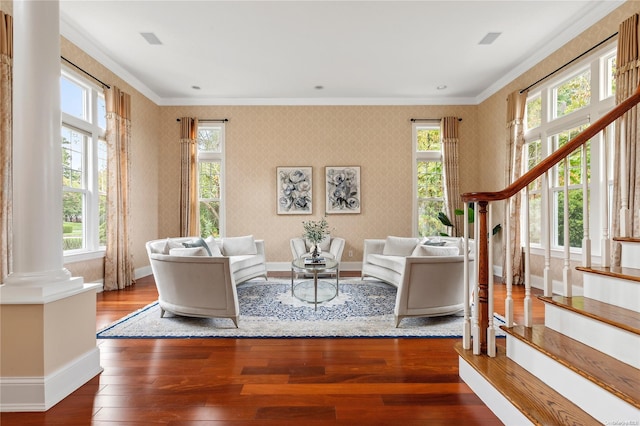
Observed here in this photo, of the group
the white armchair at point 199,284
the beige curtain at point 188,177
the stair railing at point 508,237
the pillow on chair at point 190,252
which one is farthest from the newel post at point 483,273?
the beige curtain at point 188,177

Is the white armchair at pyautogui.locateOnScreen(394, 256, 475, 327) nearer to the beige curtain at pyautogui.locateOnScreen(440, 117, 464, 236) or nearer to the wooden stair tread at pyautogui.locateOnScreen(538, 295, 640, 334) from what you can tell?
the wooden stair tread at pyautogui.locateOnScreen(538, 295, 640, 334)

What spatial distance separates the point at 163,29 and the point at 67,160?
221 centimetres

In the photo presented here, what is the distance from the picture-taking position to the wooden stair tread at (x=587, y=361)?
1407mm

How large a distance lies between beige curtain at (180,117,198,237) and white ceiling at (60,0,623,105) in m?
0.67

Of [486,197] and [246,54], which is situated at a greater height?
[246,54]

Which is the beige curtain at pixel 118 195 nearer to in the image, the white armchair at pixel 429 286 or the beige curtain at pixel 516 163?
the white armchair at pixel 429 286

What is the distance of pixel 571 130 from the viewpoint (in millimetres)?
4555

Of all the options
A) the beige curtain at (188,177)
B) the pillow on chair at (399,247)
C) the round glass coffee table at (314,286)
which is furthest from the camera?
the beige curtain at (188,177)

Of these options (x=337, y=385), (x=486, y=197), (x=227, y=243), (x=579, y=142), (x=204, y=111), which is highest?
(x=204, y=111)

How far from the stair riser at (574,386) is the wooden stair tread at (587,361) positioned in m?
0.03

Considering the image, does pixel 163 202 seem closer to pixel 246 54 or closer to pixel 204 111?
pixel 204 111

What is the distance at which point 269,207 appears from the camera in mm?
6836

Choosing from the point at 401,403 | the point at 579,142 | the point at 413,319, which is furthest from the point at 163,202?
the point at 579,142

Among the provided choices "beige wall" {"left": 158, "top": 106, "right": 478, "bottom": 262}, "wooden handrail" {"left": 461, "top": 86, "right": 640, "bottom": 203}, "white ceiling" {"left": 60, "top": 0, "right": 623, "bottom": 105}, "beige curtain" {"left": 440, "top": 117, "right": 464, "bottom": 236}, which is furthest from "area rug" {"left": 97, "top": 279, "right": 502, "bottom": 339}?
"white ceiling" {"left": 60, "top": 0, "right": 623, "bottom": 105}
